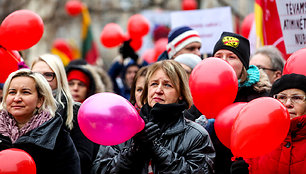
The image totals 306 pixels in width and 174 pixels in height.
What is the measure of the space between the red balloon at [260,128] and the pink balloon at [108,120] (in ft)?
2.49

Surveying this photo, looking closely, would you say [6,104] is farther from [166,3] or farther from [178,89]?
[166,3]

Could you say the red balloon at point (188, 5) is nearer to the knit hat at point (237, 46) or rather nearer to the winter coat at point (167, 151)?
the knit hat at point (237, 46)

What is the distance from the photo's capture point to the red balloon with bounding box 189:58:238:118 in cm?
399

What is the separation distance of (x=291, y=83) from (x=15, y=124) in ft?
7.95

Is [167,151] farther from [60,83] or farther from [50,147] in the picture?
[60,83]

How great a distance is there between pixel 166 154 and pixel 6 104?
165 centimetres

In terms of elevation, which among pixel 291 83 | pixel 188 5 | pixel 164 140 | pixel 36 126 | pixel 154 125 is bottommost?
pixel 188 5

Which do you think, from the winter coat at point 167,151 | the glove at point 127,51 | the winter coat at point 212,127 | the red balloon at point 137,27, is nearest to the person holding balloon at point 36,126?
the winter coat at point 167,151

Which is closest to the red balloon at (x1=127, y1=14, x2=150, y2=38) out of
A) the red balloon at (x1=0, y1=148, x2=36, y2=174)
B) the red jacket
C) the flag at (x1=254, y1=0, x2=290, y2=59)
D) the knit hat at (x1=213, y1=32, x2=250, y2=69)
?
the flag at (x1=254, y1=0, x2=290, y2=59)

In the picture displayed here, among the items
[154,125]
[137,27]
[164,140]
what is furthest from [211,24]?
[154,125]

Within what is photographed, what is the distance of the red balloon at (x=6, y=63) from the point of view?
547 centimetres

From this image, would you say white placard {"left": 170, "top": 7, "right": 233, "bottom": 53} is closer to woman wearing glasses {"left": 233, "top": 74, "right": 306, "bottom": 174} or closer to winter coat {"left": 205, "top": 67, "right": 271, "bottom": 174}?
winter coat {"left": 205, "top": 67, "right": 271, "bottom": 174}

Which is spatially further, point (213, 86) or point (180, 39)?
point (180, 39)

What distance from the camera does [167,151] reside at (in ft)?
13.3
